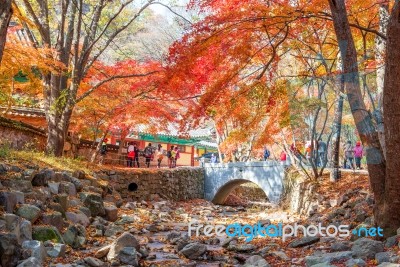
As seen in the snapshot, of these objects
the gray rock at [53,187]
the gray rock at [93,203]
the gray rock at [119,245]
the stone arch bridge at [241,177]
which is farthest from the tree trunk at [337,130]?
the gray rock at [53,187]

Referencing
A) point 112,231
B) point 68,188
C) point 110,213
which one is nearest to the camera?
point 112,231

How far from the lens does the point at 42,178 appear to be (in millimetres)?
8883

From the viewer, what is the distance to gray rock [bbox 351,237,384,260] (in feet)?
17.7

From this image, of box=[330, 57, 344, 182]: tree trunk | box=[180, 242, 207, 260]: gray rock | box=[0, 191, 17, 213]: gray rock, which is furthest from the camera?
box=[330, 57, 344, 182]: tree trunk

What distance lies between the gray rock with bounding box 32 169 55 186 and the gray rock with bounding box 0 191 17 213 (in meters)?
1.79

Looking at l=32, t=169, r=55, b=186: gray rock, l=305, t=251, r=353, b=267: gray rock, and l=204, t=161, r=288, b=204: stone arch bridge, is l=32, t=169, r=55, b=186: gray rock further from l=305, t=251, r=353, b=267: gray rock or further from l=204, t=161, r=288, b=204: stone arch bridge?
l=204, t=161, r=288, b=204: stone arch bridge

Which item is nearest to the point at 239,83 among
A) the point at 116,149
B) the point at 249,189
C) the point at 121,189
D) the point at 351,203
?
the point at 351,203

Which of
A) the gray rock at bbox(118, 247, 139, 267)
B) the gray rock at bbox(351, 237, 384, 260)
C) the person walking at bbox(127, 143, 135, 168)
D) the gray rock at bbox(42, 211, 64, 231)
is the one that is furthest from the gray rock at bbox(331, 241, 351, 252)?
the person walking at bbox(127, 143, 135, 168)

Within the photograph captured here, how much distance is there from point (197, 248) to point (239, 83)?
490 centimetres

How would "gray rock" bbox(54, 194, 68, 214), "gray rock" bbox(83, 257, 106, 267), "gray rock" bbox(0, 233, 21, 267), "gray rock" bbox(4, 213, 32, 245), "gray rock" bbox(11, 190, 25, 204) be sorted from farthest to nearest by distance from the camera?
1. "gray rock" bbox(54, 194, 68, 214)
2. "gray rock" bbox(11, 190, 25, 204)
3. "gray rock" bbox(83, 257, 106, 267)
4. "gray rock" bbox(4, 213, 32, 245)
5. "gray rock" bbox(0, 233, 21, 267)

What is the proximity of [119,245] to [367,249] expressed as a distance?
390 cm

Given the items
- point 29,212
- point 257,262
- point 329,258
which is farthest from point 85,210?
point 329,258

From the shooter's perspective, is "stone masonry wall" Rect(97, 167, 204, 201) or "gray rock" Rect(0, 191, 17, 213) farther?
"stone masonry wall" Rect(97, 167, 204, 201)

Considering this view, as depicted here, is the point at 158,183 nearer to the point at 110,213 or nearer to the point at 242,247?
the point at 110,213
